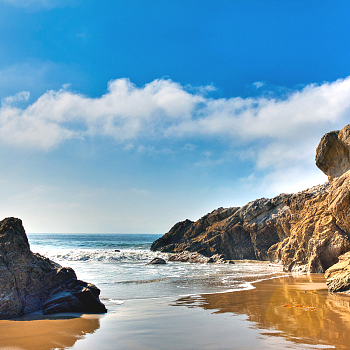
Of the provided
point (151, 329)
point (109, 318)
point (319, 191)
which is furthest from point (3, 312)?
point (319, 191)

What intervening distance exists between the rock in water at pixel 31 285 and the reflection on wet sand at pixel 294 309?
113 inches

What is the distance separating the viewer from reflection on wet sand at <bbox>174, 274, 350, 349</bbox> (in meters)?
4.61

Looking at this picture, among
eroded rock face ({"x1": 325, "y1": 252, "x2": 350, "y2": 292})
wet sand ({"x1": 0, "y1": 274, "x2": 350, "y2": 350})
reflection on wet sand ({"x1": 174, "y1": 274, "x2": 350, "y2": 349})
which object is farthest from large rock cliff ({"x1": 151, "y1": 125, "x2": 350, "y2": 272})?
wet sand ({"x1": 0, "y1": 274, "x2": 350, "y2": 350})

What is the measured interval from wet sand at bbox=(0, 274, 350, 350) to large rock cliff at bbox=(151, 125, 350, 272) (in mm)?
6032

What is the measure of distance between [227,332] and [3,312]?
190 inches

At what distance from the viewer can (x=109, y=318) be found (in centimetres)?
618

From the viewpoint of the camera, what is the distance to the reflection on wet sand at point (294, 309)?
461 centimetres

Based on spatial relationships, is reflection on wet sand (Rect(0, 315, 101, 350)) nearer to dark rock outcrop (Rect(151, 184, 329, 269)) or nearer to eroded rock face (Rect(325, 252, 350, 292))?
eroded rock face (Rect(325, 252, 350, 292))

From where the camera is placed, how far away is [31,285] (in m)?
6.66

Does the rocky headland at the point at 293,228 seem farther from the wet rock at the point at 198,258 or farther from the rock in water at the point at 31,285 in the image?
the rock in water at the point at 31,285

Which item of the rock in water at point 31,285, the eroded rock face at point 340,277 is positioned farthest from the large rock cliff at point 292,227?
the rock in water at point 31,285

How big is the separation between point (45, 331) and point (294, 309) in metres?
5.61

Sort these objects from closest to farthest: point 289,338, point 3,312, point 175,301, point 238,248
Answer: point 289,338 → point 3,312 → point 175,301 → point 238,248

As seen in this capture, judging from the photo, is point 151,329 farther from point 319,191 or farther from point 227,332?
point 319,191
